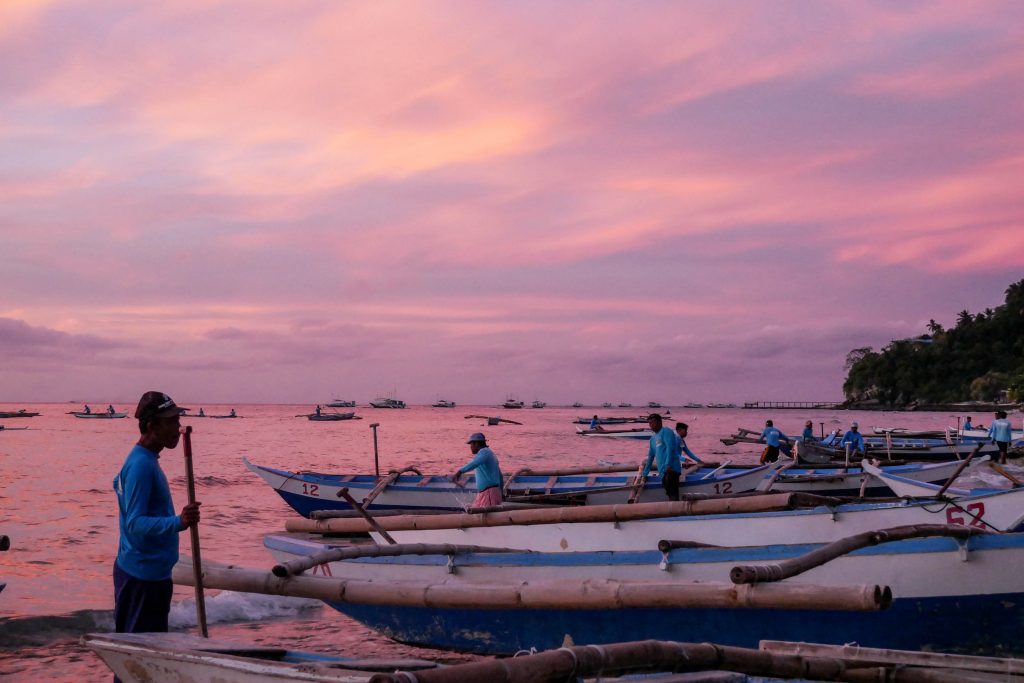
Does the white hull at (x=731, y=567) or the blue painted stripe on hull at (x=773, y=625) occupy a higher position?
the white hull at (x=731, y=567)

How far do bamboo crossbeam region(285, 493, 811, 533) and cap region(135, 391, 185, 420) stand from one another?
654 cm

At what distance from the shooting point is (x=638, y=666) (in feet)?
18.1

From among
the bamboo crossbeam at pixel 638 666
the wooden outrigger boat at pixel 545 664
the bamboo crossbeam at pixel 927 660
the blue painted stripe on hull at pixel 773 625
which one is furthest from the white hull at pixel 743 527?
the bamboo crossbeam at pixel 638 666

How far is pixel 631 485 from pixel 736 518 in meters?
7.03

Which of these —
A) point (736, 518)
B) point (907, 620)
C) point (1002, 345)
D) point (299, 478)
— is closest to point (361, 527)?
point (736, 518)

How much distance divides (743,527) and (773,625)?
7.98ft

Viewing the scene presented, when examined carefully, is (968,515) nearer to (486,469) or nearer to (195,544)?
(486,469)

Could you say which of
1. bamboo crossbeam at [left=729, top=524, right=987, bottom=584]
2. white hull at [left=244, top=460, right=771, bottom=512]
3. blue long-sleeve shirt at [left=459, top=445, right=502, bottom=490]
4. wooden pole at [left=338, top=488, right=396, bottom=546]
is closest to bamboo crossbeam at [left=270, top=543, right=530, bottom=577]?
wooden pole at [left=338, top=488, right=396, bottom=546]

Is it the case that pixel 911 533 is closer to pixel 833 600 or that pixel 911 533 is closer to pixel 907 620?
pixel 907 620

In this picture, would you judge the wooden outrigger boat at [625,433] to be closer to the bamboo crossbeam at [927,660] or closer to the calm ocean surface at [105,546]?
the calm ocean surface at [105,546]

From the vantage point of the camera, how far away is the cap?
6.32 meters

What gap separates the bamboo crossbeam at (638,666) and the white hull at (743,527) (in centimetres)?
462

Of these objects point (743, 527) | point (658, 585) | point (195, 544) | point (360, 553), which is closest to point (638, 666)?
point (658, 585)

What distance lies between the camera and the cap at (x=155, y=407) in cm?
632
